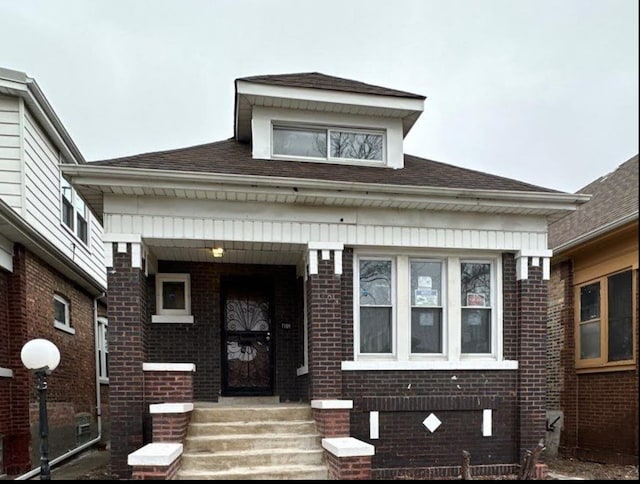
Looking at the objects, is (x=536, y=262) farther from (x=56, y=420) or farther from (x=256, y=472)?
(x=56, y=420)

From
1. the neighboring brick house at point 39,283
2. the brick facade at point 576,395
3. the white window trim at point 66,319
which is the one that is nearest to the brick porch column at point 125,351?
the neighboring brick house at point 39,283

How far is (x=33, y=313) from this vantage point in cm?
855

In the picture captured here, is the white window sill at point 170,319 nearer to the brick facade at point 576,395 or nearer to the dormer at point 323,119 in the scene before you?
the dormer at point 323,119

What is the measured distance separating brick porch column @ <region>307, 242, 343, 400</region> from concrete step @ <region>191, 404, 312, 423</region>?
0.99 ft

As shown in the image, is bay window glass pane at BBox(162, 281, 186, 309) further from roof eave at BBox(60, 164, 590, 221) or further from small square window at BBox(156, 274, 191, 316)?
roof eave at BBox(60, 164, 590, 221)

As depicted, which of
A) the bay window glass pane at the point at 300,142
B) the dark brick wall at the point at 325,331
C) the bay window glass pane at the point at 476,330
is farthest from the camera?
the bay window glass pane at the point at 300,142

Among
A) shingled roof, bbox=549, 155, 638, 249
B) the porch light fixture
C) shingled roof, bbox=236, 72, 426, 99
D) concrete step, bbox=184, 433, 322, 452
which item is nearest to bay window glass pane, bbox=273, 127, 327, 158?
shingled roof, bbox=236, 72, 426, 99

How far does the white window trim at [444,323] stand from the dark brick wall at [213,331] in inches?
62.1

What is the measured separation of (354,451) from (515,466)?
3032 mm

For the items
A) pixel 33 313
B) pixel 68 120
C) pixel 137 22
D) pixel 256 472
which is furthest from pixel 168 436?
pixel 68 120

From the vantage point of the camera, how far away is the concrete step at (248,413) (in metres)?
6.91

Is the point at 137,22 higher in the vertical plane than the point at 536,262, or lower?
higher

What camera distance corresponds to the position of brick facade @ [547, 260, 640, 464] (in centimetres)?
764

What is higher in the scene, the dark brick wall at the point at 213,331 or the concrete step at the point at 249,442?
the dark brick wall at the point at 213,331
